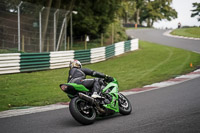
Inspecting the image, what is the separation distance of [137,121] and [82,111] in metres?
1.22

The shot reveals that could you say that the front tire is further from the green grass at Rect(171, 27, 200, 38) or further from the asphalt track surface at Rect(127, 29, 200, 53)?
the green grass at Rect(171, 27, 200, 38)

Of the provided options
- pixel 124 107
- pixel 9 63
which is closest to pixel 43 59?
pixel 9 63

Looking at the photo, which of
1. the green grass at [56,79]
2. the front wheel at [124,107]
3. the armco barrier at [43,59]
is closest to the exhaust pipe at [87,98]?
the front wheel at [124,107]

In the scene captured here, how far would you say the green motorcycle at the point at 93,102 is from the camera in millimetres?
7154

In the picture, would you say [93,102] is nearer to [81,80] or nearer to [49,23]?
[81,80]

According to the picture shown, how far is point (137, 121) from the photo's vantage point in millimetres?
7309

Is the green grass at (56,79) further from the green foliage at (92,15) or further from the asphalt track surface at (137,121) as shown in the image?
the green foliage at (92,15)

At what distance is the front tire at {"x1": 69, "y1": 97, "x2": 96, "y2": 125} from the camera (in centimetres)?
705

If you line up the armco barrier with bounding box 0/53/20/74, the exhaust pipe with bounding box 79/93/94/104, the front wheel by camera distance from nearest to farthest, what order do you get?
the exhaust pipe with bounding box 79/93/94/104, the front wheel, the armco barrier with bounding box 0/53/20/74

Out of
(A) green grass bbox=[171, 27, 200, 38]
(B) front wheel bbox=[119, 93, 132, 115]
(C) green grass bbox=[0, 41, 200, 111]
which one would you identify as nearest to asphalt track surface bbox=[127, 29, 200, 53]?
(A) green grass bbox=[171, 27, 200, 38]

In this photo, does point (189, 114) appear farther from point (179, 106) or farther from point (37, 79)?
point (37, 79)

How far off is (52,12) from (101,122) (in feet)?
48.6

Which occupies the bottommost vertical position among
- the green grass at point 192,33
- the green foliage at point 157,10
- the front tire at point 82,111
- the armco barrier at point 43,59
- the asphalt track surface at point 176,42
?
the front tire at point 82,111

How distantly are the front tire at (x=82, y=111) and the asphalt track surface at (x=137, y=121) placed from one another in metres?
0.15
